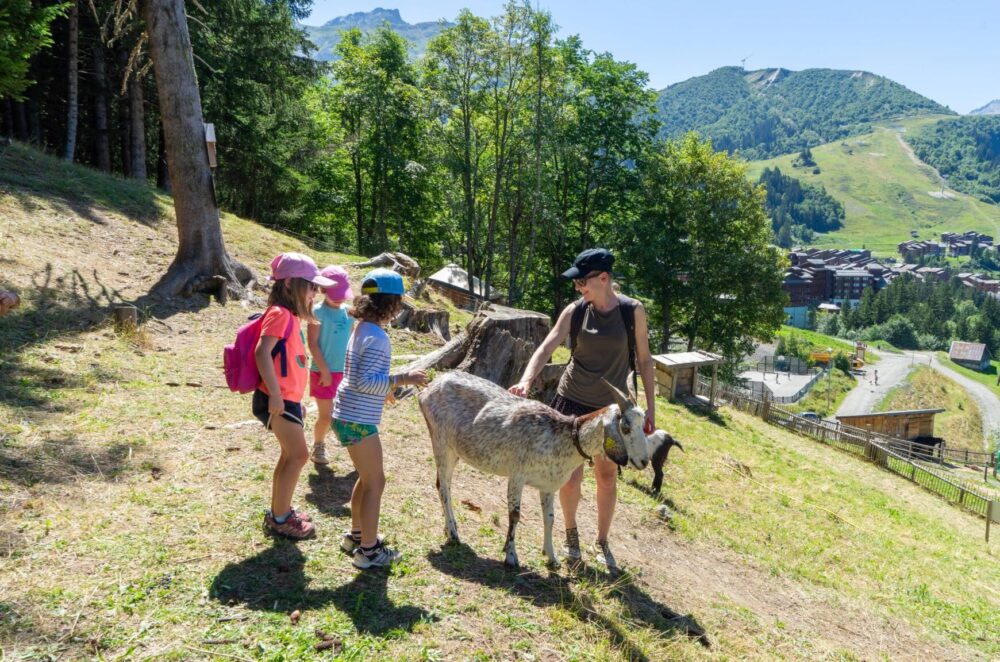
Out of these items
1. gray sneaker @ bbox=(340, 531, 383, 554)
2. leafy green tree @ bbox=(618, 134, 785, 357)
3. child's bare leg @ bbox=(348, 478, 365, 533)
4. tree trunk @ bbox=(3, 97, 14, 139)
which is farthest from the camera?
leafy green tree @ bbox=(618, 134, 785, 357)

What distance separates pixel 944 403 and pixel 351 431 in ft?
307

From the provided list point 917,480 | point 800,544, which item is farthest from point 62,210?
point 917,480

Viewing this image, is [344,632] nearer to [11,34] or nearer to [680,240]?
[11,34]

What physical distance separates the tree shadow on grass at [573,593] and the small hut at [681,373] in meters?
12.9

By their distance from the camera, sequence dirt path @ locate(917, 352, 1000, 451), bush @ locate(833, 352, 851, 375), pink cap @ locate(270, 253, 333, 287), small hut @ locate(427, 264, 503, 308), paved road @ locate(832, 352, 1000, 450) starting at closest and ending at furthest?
1. pink cap @ locate(270, 253, 333, 287)
2. small hut @ locate(427, 264, 503, 308)
3. paved road @ locate(832, 352, 1000, 450)
4. dirt path @ locate(917, 352, 1000, 451)
5. bush @ locate(833, 352, 851, 375)

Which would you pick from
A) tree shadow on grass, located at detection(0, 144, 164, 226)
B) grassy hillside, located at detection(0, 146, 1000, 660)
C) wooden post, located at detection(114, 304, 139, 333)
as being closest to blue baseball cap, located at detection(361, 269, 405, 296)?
grassy hillside, located at detection(0, 146, 1000, 660)

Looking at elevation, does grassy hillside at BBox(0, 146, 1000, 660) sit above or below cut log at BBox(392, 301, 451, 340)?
below

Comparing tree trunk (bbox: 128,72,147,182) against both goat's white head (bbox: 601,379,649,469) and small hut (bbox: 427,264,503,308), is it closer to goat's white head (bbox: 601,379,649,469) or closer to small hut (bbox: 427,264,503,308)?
small hut (bbox: 427,264,503,308)

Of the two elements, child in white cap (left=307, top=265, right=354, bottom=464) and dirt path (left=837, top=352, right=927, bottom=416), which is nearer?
child in white cap (left=307, top=265, right=354, bottom=464)

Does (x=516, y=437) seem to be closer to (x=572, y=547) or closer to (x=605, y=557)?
(x=572, y=547)

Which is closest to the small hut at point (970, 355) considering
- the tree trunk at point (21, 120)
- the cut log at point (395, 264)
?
the cut log at point (395, 264)

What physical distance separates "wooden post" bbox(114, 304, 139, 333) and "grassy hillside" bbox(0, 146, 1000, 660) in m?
0.18

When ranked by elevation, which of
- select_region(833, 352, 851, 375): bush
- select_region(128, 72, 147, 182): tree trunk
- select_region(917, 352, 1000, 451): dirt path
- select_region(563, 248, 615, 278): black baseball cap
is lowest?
select_region(917, 352, 1000, 451): dirt path

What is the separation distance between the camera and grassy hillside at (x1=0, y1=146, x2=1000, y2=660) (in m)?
3.64
